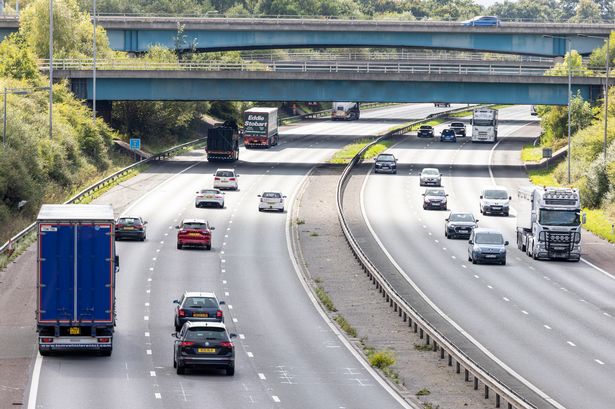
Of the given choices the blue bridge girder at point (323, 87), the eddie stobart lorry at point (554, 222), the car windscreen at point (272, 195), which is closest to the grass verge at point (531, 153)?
the blue bridge girder at point (323, 87)

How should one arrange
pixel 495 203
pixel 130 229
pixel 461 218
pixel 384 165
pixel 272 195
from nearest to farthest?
pixel 130 229 → pixel 461 218 → pixel 272 195 → pixel 495 203 → pixel 384 165

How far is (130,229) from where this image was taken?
235 feet

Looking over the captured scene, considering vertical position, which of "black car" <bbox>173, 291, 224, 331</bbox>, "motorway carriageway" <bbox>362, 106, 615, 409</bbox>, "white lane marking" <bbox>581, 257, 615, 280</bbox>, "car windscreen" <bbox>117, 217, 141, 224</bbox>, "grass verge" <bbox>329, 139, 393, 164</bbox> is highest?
"black car" <bbox>173, 291, 224, 331</bbox>

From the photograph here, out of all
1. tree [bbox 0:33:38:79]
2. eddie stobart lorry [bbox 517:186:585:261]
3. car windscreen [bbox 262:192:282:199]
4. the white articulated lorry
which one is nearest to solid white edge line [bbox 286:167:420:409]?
car windscreen [bbox 262:192:282:199]

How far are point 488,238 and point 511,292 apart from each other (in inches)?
354

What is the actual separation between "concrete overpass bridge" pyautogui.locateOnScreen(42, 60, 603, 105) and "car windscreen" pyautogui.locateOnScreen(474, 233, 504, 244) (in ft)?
149

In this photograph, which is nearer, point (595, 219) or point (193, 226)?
point (193, 226)

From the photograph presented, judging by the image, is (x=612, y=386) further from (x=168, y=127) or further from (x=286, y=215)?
(x=168, y=127)

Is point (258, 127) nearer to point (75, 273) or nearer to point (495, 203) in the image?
point (495, 203)

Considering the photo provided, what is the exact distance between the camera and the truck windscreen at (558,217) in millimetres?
69062

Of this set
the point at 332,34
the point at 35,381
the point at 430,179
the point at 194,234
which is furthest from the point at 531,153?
the point at 35,381

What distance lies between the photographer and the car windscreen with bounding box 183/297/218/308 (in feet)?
154

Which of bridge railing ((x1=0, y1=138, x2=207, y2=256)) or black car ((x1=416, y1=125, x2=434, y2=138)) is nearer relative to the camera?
bridge railing ((x1=0, y1=138, x2=207, y2=256))

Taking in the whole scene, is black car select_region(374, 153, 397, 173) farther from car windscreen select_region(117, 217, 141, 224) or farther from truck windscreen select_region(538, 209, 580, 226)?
truck windscreen select_region(538, 209, 580, 226)
